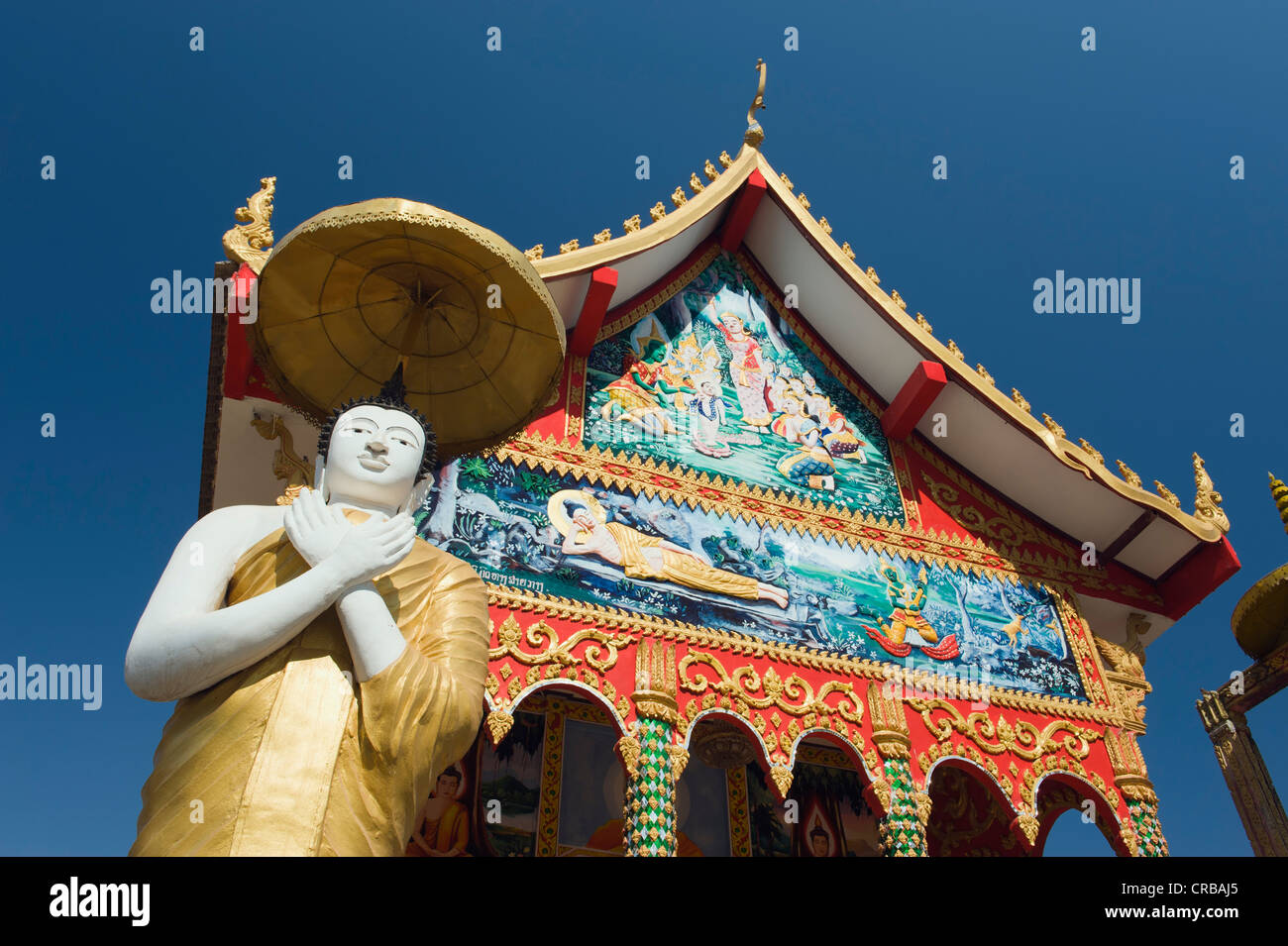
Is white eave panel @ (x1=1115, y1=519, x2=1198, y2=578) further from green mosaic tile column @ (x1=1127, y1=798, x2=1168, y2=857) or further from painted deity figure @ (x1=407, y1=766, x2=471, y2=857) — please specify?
painted deity figure @ (x1=407, y1=766, x2=471, y2=857)

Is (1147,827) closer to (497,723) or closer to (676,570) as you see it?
(676,570)

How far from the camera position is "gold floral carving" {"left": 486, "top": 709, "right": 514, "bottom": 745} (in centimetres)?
462

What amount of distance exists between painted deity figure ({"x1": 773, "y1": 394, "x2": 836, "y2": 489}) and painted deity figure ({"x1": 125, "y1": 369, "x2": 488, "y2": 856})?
4.20 metres

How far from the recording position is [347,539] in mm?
2617

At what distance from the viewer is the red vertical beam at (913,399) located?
701 cm

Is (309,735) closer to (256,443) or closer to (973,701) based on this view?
(256,443)

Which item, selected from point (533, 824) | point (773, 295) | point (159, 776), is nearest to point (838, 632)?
point (533, 824)

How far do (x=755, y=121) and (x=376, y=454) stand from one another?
5782 mm

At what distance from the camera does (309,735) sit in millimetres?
2439

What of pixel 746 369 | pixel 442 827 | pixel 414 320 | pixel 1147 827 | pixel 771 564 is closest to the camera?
pixel 414 320

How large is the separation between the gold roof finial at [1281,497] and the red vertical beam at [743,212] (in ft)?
15.0

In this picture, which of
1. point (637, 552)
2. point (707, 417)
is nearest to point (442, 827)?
point (637, 552)
